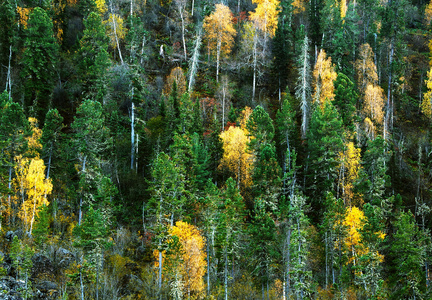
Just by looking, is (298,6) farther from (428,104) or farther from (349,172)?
(349,172)

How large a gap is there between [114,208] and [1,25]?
31.9 m

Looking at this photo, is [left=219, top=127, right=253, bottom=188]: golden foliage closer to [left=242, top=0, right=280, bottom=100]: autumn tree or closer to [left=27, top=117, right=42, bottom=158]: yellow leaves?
[left=242, top=0, right=280, bottom=100]: autumn tree


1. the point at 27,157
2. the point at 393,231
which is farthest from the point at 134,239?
the point at 393,231

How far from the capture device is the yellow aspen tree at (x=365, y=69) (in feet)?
181

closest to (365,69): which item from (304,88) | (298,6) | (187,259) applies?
(304,88)

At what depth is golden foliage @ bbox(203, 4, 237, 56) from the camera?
208 feet

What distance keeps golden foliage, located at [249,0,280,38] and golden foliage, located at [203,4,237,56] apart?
13.7 feet

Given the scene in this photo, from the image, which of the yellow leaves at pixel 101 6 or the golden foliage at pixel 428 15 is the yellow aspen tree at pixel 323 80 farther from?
the golden foliage at pixel 428 15

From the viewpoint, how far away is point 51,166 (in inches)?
1688

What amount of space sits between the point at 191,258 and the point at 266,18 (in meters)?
44.4

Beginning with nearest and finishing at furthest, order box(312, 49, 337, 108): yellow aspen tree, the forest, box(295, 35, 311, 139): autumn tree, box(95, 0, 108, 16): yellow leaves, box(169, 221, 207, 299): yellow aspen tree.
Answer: box(169, 221, 207, 299): yellow aspen tree
the forest
box(312, 49, 337, 108): yellow aspen tree
box(295, 35, 311, 139): autumn tree
box(95, 0, 108, 16): yellow leaves

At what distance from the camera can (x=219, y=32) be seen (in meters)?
63.3

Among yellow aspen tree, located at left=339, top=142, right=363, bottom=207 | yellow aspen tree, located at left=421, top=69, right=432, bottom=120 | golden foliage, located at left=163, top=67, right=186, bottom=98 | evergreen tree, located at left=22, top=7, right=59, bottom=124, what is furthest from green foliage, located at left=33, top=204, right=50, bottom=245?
yellow aspen tree, located at left=421, top=69, right=432, bottom=120

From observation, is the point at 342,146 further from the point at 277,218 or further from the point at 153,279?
the point at 153,279
